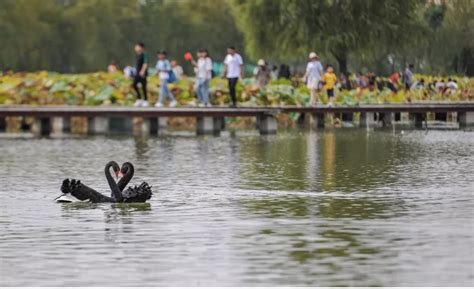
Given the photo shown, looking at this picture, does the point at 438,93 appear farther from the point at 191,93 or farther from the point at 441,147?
the point at 441,147

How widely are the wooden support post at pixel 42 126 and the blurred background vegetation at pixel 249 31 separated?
24598 millimetres

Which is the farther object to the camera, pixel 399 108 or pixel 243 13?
pixel 243 13

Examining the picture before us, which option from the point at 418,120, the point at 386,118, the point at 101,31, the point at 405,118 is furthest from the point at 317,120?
the point at 101,31

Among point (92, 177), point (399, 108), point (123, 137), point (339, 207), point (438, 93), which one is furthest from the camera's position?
point (438, 93)

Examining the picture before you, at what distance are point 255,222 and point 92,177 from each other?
9.46 metres

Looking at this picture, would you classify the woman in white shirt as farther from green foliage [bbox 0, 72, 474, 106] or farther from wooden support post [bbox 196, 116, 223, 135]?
green foliage [bbox 0, 72, 474, 106]

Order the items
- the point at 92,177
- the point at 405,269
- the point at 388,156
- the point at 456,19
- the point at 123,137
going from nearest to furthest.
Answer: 1. the point at 405,269
2. the point at 92,177
3. the point at 388,156
4. the point at 123,137
5. the point at 456,19

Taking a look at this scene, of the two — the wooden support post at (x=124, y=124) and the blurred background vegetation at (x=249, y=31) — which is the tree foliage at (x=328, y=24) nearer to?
the blurred background vegetation at (x=249, y=31)

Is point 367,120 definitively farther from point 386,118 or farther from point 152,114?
point 152,114

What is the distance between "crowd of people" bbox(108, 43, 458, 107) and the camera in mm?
50844

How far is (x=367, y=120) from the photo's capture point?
59875mm

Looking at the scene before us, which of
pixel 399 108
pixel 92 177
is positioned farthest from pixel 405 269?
pixel 399 108

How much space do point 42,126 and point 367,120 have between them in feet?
41.6

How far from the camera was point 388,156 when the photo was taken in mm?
36656
